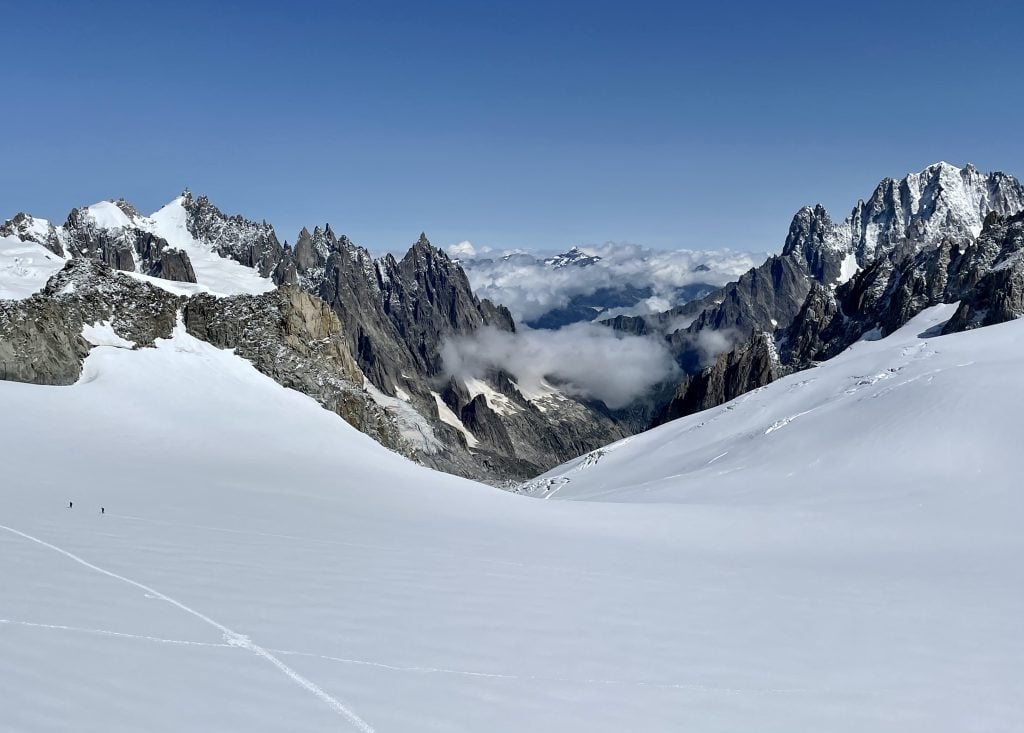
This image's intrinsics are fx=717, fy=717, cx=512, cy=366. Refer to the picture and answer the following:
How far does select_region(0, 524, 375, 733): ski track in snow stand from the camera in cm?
869

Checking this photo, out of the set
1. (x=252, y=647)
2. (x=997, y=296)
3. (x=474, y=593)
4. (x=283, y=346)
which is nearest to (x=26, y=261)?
(x=283, y=346)

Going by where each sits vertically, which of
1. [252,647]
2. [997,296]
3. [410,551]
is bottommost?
[252,647]

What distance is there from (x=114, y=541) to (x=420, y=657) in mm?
8730

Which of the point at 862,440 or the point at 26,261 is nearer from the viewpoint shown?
the point at 862,440

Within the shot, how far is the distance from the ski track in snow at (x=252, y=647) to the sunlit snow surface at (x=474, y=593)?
0.19 ft

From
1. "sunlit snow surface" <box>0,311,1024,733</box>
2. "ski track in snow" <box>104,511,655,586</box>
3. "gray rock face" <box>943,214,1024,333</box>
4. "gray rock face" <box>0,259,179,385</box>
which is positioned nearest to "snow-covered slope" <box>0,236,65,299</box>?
"gray rock face" <box>0,259,179,385</box>

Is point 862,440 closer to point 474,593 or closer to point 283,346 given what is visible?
point 474,593

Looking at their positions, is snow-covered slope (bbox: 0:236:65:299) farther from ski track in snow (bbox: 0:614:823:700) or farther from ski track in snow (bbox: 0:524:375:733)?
ski track in snow (bbox: 0:614:823:700)

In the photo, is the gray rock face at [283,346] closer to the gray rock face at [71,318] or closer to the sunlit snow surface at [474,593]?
the gray rock face at [71,318]

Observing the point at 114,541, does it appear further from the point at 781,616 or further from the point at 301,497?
the point at 781,616

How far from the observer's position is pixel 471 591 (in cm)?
1491

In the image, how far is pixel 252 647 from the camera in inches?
404

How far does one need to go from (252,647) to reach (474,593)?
213 inches

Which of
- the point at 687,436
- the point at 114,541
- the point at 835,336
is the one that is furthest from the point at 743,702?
the point at 835,336
